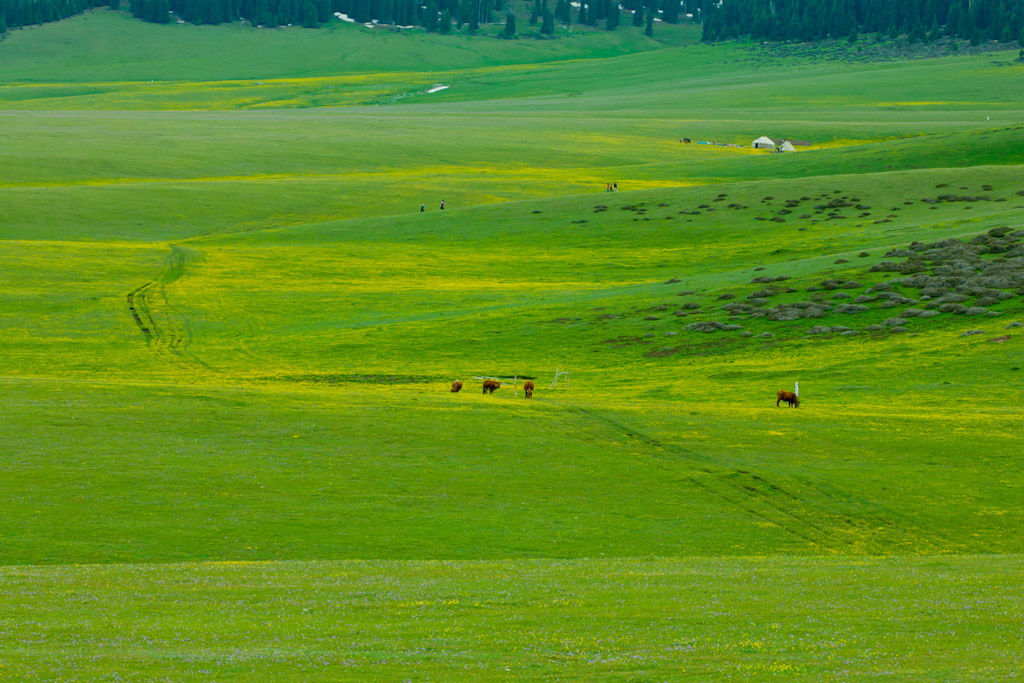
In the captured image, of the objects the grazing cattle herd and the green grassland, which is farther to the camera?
the grazing cattle herd

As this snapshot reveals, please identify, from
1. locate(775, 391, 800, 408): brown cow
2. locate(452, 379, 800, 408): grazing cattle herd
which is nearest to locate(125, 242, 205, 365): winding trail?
locate(452, 379, 800, 408): grazing cattle herd

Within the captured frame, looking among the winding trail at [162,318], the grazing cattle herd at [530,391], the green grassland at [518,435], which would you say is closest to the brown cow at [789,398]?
the grazing cattle herd at [530,391]

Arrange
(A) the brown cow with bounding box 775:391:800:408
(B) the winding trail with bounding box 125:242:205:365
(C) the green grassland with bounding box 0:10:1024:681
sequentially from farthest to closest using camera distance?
(B) the winding trail with bounding box 125:242:205:365
(A) the brown cow with bounding box 775:391:800:408
(C) the green grassland with bounding box 0:10:1024:681

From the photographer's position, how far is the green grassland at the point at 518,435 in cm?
2011

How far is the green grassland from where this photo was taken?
792 inches

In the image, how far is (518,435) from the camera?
44812mm

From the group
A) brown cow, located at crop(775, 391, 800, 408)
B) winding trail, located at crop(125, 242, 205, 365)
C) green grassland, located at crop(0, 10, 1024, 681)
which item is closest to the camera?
green grassland, located at crop(0, 10, 1024, 681)

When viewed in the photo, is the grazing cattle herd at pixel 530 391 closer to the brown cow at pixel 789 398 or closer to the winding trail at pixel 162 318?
the brown cow at pixel 789 398

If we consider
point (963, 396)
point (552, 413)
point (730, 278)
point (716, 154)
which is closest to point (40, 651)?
point (552, 413)

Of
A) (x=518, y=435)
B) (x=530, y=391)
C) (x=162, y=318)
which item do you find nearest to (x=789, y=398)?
(x=530, y=391)

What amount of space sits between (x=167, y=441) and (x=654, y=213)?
7679 centimetres

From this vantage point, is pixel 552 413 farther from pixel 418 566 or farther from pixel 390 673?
pixel 390 673

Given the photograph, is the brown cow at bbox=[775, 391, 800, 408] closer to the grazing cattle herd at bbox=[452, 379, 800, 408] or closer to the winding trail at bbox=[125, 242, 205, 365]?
the grazing cattle herd at bbox=[452, 379, 800, 408]

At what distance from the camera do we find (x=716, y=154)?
16950 cm
